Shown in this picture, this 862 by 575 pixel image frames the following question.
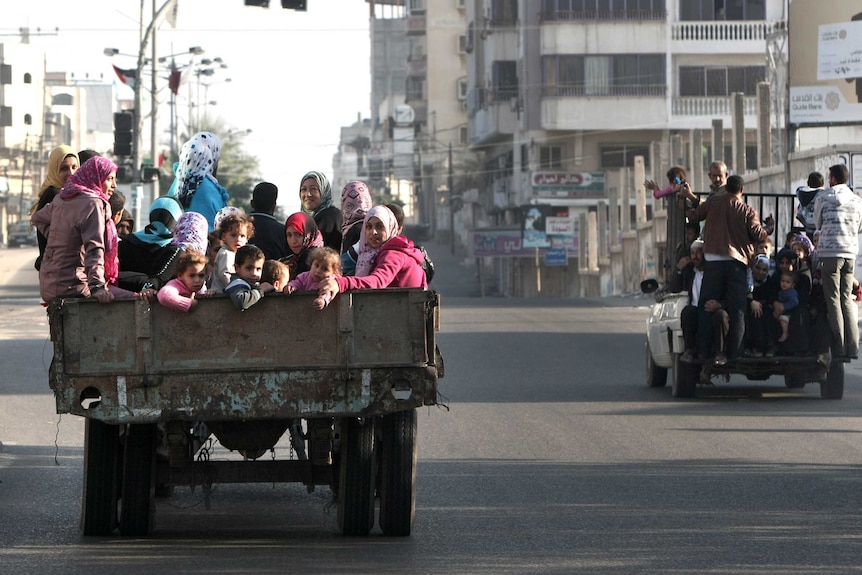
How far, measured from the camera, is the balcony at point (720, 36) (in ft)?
219

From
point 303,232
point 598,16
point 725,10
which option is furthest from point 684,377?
point 725,10

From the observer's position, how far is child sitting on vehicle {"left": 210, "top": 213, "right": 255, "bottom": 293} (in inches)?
323

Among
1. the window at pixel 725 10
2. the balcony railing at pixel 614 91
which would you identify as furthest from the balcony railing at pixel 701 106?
the window at pixel 725 10

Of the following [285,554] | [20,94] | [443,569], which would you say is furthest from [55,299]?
[20,94]

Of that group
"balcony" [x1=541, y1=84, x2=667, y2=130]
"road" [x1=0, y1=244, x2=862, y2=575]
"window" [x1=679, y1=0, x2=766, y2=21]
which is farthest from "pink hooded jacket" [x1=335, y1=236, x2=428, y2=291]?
"window" [x1=679, y1=0, x2=766, y2=21]

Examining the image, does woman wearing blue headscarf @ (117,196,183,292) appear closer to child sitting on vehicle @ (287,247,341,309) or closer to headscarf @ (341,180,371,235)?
child sitting on vehicle @ (287,247,341,309)

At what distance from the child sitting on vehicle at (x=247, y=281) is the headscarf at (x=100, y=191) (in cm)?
83

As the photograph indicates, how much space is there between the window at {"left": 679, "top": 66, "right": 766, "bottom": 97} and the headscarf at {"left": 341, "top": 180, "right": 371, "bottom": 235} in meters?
59.2

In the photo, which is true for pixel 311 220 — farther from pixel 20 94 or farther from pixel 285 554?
pixel 20 94

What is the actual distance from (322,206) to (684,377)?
6.18m

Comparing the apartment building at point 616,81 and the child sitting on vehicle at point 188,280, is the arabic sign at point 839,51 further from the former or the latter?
the apartment building at point 616,81

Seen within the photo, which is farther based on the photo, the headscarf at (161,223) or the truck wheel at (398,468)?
the headscarf at (161,223)

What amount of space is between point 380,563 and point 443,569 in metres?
0.32

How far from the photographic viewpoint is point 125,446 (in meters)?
8.02
